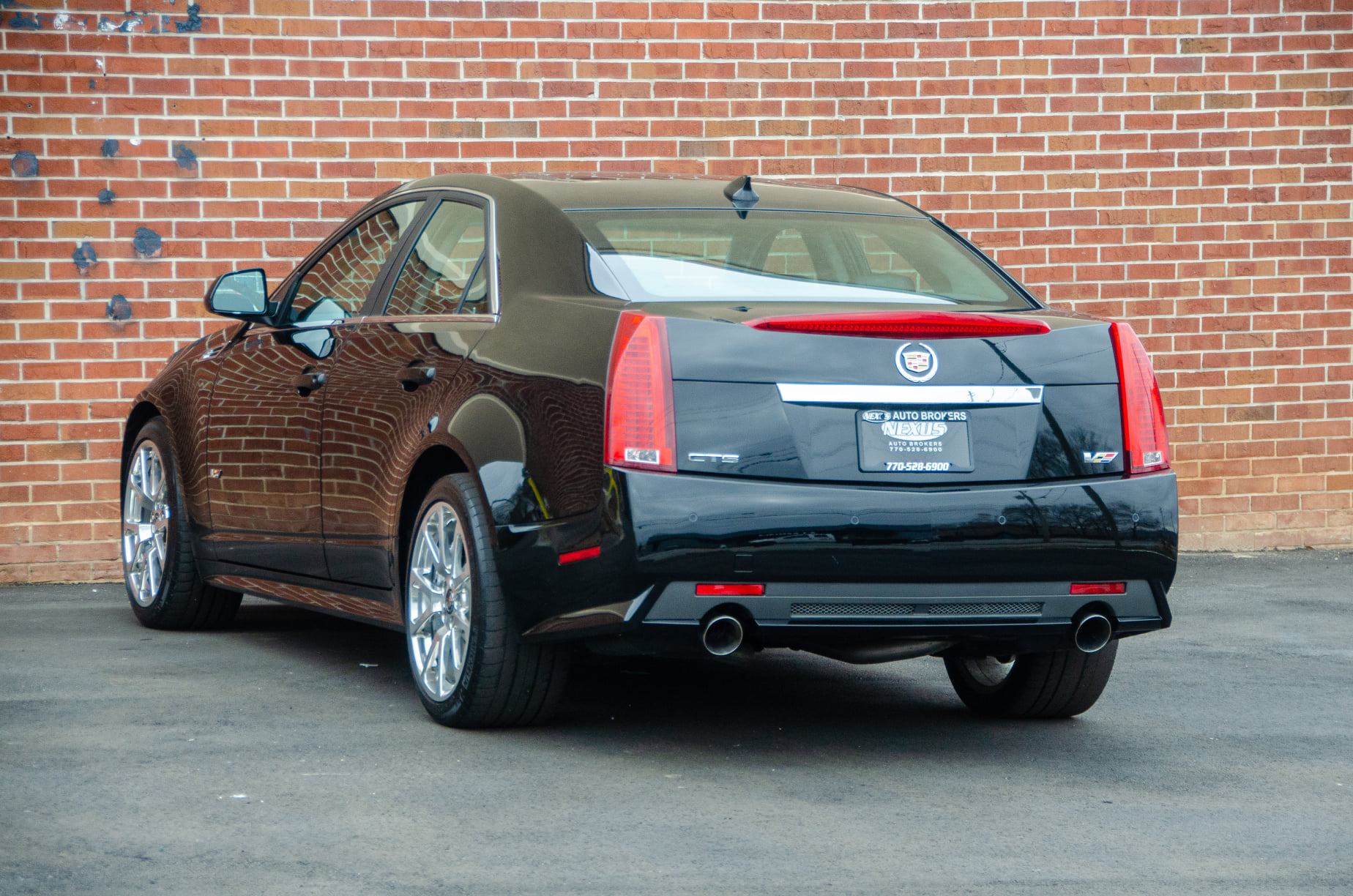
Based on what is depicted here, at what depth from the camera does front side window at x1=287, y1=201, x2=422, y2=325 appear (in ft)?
21.7

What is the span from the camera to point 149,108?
9461 millimetres

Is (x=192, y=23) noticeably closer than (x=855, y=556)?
No

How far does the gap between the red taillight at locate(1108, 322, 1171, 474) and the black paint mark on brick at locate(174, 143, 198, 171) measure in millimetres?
5408

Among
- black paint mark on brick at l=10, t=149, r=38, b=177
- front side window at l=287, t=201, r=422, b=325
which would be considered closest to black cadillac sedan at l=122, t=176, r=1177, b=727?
front side window at l=287, t=201, r=422, b=325

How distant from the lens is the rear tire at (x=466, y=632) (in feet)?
17.9

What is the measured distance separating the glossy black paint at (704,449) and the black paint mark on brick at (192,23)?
3.86 m

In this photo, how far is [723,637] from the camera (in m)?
5.08

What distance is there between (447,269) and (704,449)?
154cm

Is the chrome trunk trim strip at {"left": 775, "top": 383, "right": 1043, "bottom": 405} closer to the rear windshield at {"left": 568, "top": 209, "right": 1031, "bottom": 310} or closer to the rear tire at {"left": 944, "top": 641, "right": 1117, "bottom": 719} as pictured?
the rear windshield at {"left": 568, "top": 209, "right": 1031, "bottom": 310}

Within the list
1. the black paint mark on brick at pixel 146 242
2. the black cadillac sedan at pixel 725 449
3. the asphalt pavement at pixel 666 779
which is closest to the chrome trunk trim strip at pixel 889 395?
the black cadillac sedan at pixel 725 449

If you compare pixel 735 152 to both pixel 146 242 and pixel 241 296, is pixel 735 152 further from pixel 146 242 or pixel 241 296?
pixel 241 296

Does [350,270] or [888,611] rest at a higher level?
[350,270]

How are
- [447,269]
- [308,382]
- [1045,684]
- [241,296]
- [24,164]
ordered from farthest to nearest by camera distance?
[24,164] < [241,296] < [308,382] < [447,269] < [1045,684]

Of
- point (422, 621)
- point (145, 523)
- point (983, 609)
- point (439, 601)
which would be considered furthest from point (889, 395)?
point (145, 523)
